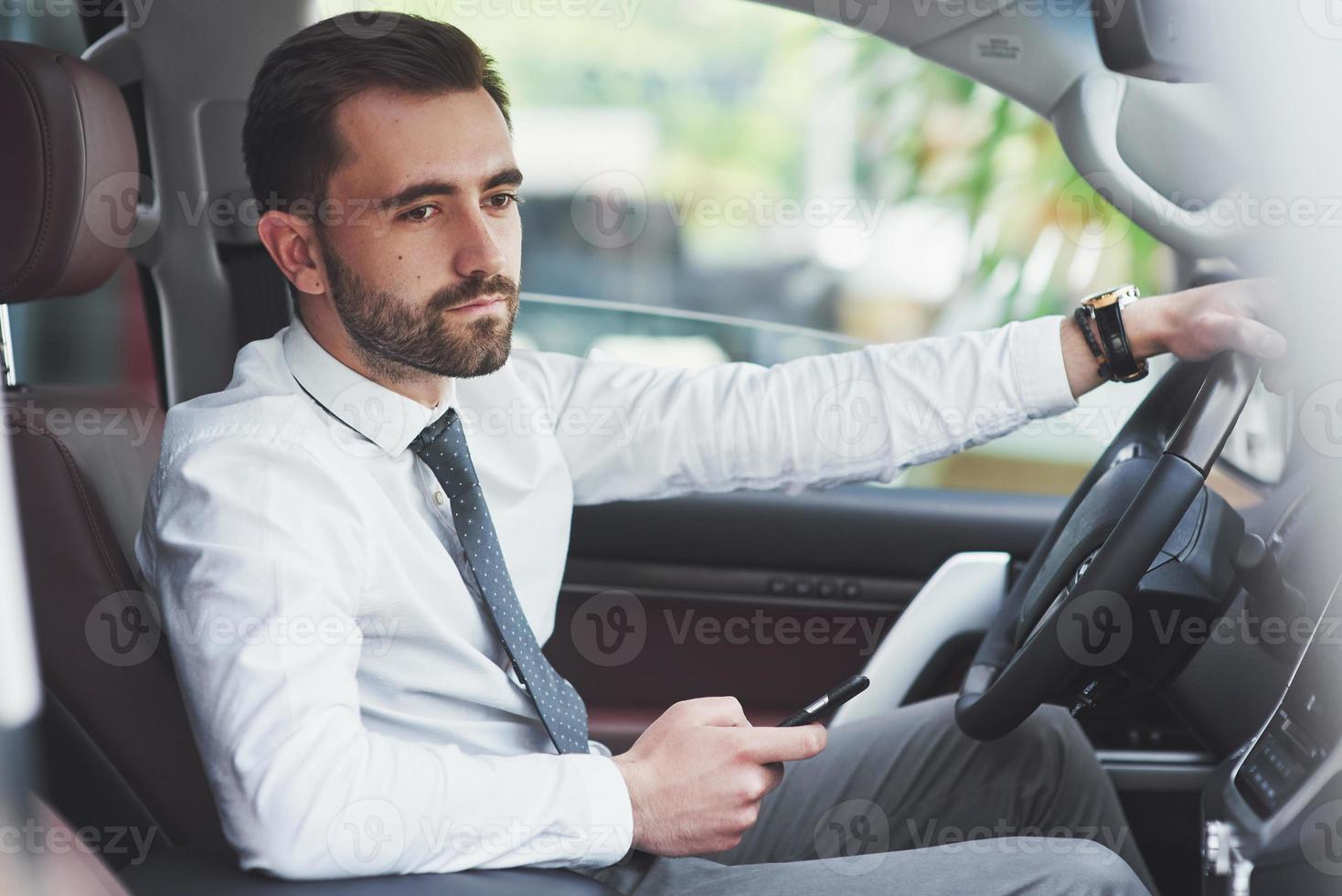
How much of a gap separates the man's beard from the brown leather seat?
282mm

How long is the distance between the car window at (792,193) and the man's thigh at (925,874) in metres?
0.88

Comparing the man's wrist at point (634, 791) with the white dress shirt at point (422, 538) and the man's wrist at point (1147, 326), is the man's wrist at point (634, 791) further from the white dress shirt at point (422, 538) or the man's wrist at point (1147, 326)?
the man's wrist at point (1147, 326)

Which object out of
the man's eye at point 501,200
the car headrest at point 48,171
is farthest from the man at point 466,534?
the car headrest at point 48,171

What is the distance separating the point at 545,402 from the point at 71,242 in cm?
52

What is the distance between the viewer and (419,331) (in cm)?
126

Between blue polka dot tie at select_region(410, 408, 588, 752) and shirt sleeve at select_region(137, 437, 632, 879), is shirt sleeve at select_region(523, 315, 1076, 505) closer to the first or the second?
blue polka dot tie at select_region(410, 408, 588, 752)

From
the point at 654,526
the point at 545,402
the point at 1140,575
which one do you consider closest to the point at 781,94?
the point at 654,526

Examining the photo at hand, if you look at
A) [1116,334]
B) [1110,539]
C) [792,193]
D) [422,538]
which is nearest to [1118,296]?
[1116,334]

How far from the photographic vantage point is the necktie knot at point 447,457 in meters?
1.24

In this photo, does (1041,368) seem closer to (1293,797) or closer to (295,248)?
(1293,797)

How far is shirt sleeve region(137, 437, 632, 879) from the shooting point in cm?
99

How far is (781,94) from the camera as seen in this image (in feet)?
15.2

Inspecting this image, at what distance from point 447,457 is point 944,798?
66 centimetres

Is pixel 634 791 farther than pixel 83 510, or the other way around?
pixel 83 510
